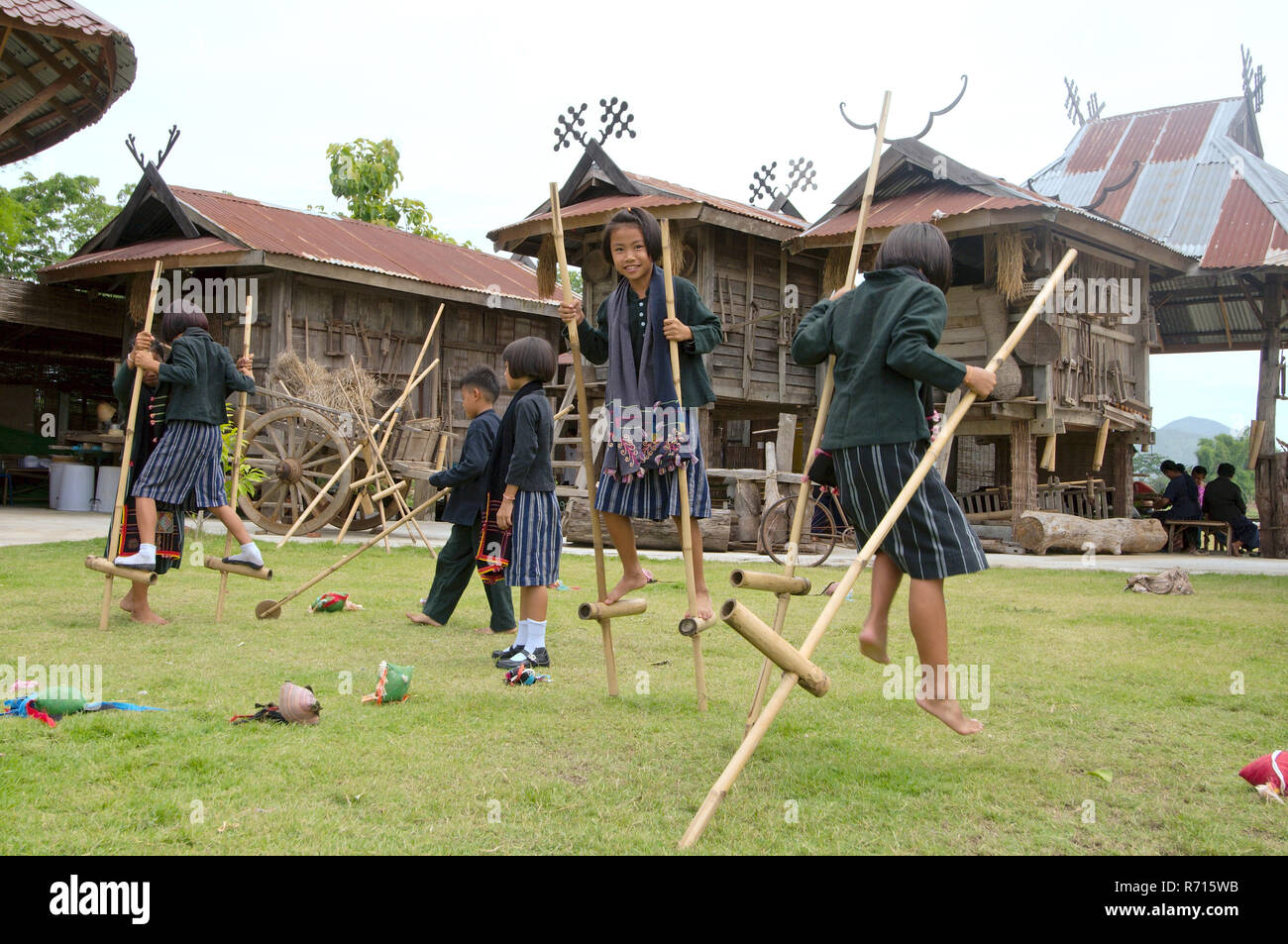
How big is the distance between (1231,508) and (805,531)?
6.71m

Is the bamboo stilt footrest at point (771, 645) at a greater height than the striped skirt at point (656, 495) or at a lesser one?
lesser

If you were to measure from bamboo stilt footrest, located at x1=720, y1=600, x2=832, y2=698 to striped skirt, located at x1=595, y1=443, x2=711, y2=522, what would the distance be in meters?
1.37

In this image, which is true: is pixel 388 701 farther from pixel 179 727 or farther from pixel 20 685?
pixel 20 685

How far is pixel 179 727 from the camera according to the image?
341 centimetres

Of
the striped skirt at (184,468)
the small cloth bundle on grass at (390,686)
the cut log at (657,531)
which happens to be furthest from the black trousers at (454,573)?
the cut log at (657,531)

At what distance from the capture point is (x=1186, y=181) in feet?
59.4

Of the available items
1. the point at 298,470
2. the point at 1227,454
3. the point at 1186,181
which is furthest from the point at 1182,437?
the point at 298,470

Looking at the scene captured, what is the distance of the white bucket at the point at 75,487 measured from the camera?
15.9m

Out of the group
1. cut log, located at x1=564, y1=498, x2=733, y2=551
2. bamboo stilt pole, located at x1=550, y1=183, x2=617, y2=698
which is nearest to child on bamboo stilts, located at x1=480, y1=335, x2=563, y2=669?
bamboo stilt pole, located at x1=550, y1=183, x2=617, y2=698

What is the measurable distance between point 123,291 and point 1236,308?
20138 mm

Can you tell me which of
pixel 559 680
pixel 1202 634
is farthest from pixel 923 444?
pixel 1202 634

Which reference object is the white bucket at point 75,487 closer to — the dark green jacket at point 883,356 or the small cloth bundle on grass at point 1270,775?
the dark green jacket at point 883,356

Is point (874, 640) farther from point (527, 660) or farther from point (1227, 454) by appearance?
point (1227, 454)

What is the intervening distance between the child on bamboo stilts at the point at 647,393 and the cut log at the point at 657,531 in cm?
798
